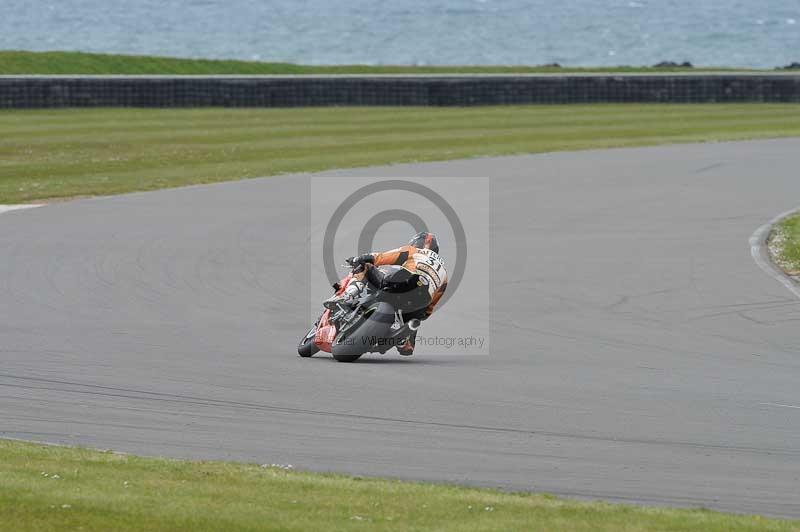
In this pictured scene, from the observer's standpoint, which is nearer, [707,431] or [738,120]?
[707,431]

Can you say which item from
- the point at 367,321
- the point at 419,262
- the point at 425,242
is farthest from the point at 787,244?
the point at 367,321

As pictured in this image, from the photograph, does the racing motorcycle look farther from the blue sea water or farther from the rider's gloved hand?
the blue sea water

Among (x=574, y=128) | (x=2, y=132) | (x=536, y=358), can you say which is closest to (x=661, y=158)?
(x=574, y=128)

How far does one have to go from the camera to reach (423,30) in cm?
12212

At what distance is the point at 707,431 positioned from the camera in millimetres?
9336

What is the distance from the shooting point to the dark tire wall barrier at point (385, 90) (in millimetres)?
36938

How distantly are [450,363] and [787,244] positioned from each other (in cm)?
822

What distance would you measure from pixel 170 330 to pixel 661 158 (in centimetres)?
1889

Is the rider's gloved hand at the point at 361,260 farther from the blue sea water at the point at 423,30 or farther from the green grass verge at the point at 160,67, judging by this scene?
the blue sea water at the point at 423,30

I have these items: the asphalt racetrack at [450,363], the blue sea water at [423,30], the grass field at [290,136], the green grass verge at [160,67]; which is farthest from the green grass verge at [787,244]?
the blue sea water at [423,30]

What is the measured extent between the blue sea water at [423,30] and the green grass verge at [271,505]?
300 ft

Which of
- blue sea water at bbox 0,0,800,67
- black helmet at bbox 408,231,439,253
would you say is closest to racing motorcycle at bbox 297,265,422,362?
black helmet at bbox 408,231,439,253

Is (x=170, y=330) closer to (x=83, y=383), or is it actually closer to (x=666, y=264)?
(x=83, y=383)

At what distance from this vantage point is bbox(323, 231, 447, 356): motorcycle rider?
11305 millimetres
